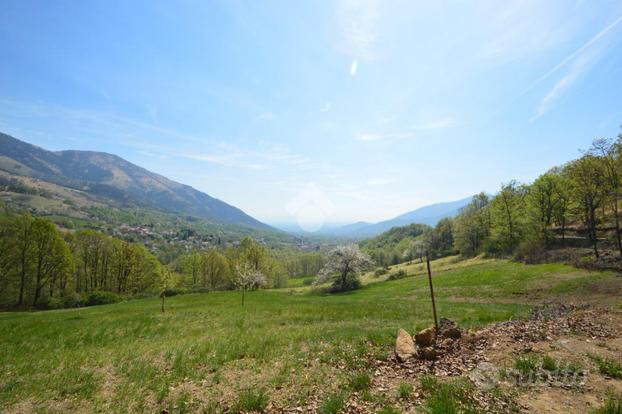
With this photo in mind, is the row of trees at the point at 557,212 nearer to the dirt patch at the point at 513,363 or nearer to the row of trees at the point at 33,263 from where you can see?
the dirt patch at the point at 513,363

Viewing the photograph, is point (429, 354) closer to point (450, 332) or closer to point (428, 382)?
point (428, 382)

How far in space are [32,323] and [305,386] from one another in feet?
95.4

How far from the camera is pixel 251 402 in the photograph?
8883mm

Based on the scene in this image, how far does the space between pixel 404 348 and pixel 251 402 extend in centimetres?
680

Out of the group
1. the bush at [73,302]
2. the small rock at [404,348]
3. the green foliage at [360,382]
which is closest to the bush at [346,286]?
the bush at [73,302]

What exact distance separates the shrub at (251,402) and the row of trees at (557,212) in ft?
162

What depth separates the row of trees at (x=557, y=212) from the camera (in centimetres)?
4038

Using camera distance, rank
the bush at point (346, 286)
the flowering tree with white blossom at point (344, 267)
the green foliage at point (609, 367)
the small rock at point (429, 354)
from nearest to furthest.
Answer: the green foliage at point (609, 367) < the small rock at point (429, 354) < the bush at point (346, 286) < the flowering tree with white blossom at point (344, 267)

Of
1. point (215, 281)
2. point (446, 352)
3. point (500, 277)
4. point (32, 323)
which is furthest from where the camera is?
point (215, 281)

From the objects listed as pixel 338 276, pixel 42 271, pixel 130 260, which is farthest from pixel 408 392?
pixel 130 260

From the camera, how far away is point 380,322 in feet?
68.2

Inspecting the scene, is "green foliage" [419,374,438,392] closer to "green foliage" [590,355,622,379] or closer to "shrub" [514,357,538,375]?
"shrub" [514,357,538,375]

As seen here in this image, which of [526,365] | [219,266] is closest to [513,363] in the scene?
[526,365]

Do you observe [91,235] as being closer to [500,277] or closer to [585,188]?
[500,277]
